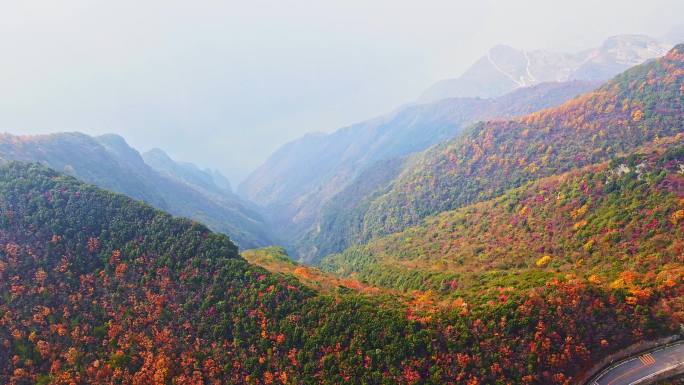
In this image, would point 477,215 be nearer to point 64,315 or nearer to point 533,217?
point 533,217

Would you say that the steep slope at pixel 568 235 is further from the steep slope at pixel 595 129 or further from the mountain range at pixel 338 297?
the steep slope at pixel 595 129

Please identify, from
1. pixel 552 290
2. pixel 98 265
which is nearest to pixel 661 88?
pixel 552 290

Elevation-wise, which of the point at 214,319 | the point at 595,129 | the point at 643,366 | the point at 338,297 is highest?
the point at 595,129

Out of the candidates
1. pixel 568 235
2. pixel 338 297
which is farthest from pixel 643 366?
pixel 568 235

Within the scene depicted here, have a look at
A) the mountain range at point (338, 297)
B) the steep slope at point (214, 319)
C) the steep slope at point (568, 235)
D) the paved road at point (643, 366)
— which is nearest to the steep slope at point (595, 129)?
the steep slope at point (568, 235)

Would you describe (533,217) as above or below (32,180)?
below

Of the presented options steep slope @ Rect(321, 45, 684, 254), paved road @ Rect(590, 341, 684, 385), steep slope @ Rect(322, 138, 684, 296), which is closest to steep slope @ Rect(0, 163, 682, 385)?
paved road @ Rect(590, 341, 684, 385)

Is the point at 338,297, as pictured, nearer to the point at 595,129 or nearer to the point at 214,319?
the point at 214,319
